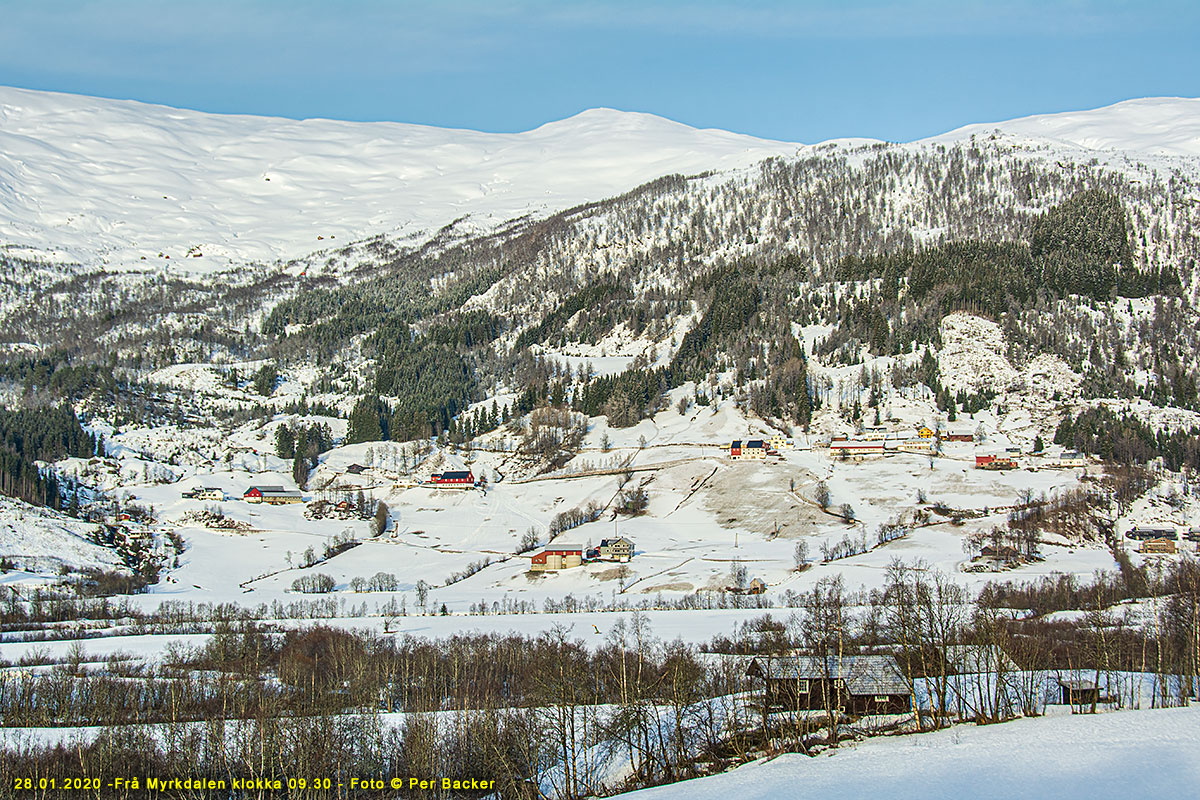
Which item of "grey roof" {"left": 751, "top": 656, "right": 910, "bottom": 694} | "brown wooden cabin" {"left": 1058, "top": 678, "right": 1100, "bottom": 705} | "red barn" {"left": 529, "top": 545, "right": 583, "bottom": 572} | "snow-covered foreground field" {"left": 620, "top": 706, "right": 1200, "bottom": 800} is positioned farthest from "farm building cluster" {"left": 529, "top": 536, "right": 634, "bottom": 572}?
"snow-covered foreground field" {"left": 620, "top": 706, "right": 1200, "bottom": 800}

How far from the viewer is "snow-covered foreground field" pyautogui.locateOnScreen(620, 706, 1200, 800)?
42.2m

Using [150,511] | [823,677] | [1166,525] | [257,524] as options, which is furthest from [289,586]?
[1166,525]

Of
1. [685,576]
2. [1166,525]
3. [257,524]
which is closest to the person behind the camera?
[685,576]

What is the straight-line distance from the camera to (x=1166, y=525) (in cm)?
15200

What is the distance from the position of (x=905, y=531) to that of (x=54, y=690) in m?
117

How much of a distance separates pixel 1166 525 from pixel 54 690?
145 m

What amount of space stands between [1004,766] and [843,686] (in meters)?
19.6

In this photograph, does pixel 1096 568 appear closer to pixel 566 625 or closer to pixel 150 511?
pixel 566 625

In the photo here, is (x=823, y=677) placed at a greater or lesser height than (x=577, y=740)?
greater

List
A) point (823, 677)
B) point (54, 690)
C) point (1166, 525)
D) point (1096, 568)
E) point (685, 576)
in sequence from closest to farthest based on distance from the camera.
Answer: point (823, 677) → point (54, 690) → point (1096, 568) → point (685, 576) → point (1166, 525)

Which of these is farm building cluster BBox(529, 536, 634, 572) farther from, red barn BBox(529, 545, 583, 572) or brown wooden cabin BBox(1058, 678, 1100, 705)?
brown wooden cabin BBox(1058, 678, 1100, 705)

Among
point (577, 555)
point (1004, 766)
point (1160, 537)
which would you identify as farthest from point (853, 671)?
point (1160, 537)

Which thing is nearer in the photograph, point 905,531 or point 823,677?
point 823,677

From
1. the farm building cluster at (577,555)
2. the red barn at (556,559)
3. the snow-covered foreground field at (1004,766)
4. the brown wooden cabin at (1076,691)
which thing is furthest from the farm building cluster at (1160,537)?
the snow-covered foreground field at (1004,766)
